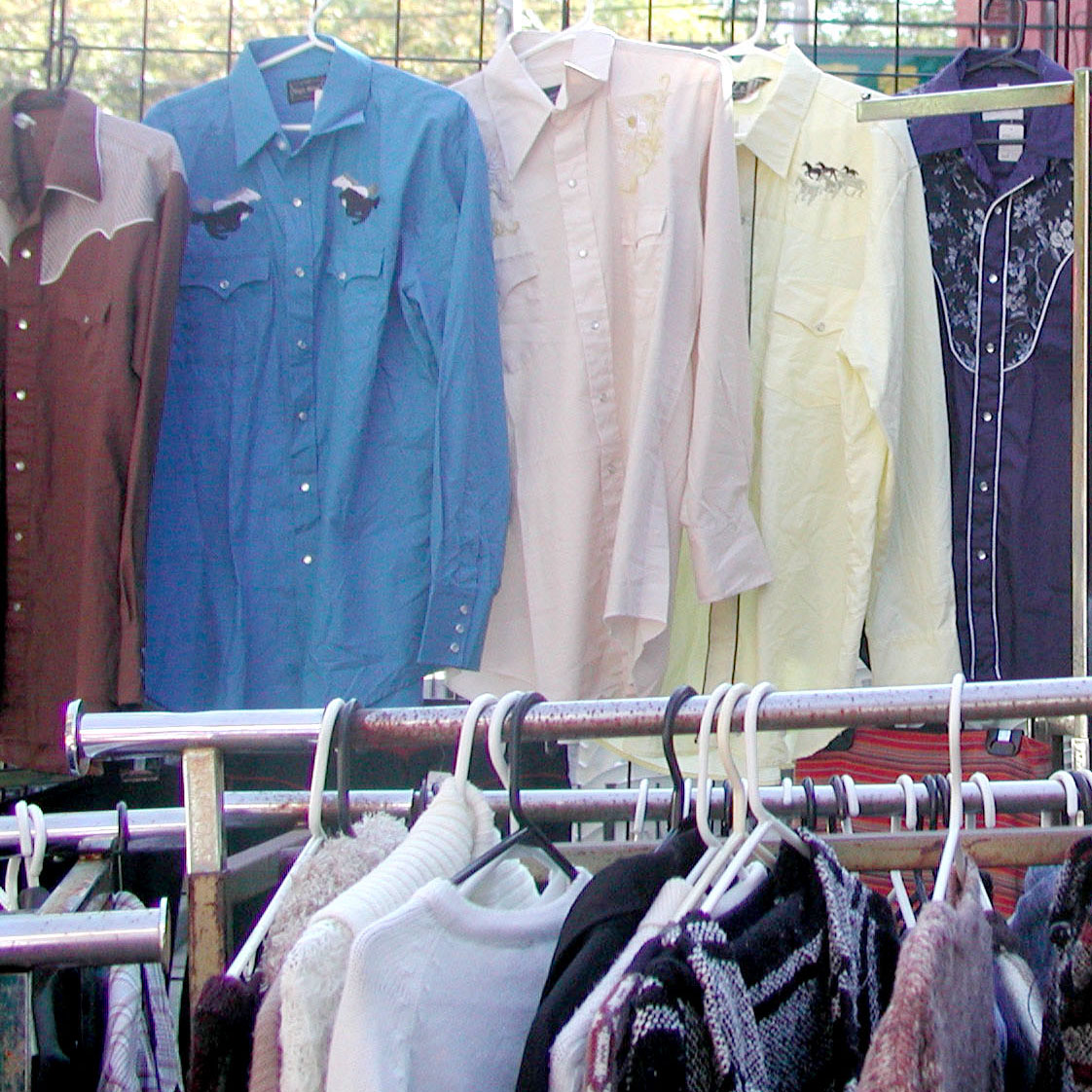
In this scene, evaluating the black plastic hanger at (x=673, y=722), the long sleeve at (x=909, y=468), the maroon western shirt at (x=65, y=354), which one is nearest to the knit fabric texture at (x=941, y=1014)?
the black plastic hanger at (x=673, y=722)

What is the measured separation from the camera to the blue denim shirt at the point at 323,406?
1.67 m

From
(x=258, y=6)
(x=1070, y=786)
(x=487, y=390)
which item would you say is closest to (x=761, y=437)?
(x=487, y=390)

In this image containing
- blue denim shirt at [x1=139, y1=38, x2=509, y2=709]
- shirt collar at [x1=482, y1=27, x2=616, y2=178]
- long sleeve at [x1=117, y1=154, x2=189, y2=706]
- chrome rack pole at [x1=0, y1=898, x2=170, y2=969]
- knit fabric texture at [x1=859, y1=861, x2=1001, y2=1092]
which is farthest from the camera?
shirt collar at [x1=482, y1=27, x2=616, y2=178]

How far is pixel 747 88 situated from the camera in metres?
1.90

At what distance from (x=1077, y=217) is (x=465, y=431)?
2.46 ft

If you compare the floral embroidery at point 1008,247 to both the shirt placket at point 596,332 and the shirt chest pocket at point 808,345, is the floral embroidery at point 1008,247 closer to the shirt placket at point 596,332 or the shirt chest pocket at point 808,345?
the shirt chest pocket at point 808,345

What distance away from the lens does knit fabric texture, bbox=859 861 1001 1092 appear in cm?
54

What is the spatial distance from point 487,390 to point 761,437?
0.40 metres

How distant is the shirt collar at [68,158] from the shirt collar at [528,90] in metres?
0.53

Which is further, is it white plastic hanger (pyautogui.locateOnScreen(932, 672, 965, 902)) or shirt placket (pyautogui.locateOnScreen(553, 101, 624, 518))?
shirt placket (pyautogui.locateOnScreen(553, 101, 624, 518))

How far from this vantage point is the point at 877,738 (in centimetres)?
194

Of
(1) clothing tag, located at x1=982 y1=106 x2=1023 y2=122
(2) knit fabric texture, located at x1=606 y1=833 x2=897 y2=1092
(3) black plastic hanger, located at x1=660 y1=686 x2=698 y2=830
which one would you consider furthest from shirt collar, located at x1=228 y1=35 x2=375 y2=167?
(2) knit fabric texture, located at x1=606 y1=833 x2=897 y2=1092

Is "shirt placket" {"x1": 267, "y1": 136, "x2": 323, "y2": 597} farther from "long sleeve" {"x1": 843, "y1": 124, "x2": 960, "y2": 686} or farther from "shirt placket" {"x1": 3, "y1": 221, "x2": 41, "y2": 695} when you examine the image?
"long sleeve" {"x1": 843, "y1": 124, "x2": 960, "y2": 686}

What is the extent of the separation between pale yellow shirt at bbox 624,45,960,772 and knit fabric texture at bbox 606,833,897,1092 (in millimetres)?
1052
